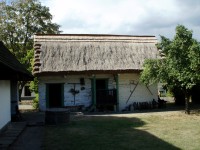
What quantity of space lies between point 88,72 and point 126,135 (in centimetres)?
1033

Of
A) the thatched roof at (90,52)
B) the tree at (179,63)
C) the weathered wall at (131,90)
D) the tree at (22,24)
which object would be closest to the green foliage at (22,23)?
the tree at (22,24)

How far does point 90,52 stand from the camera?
2381 cm

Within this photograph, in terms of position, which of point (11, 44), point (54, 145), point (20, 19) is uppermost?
point (20, 19)

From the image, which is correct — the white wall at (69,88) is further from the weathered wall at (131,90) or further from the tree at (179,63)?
the tree at (179,63)

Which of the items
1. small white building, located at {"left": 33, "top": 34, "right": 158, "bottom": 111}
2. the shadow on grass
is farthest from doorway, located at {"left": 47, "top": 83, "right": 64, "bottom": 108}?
the shadow on grass

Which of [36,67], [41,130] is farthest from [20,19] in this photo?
[41,130]

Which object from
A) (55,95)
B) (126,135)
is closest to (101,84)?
(55,95)

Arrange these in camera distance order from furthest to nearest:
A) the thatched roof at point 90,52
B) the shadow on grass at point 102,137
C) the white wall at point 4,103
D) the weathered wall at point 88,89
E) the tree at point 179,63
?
the weathered wall at point 88,89
the thatched roof at point 90,52
the tree at point 179,63
the white wall at point 4,103
the shadow on grass at point 102,137

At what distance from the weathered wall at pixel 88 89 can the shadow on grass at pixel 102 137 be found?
717 cm

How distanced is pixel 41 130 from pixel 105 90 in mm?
9032

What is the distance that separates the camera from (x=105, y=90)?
73.9ft

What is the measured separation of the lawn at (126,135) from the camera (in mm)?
10352

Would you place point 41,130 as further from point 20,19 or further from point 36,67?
point 20,19

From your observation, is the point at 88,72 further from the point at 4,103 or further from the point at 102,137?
the point at 102,137
